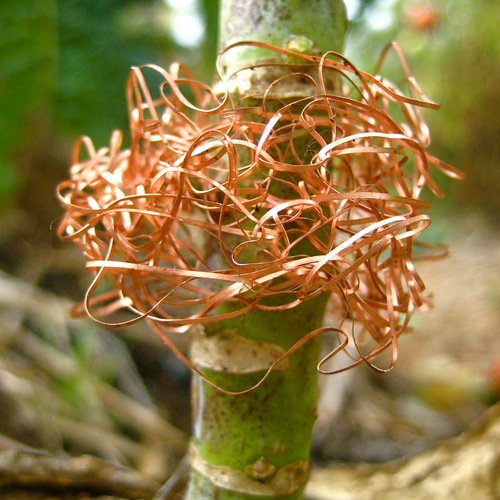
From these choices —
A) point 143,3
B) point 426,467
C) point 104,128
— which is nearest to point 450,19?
point 143,3

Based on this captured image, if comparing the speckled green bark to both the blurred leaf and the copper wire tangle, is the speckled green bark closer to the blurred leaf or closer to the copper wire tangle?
the copper wire tangle

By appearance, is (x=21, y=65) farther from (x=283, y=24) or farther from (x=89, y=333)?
(x=283, y=24)

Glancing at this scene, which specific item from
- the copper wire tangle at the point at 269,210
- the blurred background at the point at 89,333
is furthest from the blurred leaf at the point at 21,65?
the copper wire tangle at the point at 269,210

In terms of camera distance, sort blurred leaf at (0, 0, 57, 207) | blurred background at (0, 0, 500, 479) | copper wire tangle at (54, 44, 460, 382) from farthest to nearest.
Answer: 1. blurred leaf at (0, 0, 57, 207)
2. blurred background at (0, 0, 500, 479)
3. copper wire tangle at (54, 44, 460, 382)

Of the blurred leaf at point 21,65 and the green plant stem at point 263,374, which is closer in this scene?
the green plant stem at point 263,374

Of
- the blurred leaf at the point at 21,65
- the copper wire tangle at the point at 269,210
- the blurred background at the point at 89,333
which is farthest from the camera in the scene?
the blurred leaf at the point at 21,65

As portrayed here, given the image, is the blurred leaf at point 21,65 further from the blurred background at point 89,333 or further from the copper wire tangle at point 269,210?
the copper wire tangle at point 269,210

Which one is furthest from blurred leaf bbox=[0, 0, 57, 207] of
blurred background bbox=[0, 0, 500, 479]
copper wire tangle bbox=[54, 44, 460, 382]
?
copper wire tangle bbox=[54, 44, 460, 382]

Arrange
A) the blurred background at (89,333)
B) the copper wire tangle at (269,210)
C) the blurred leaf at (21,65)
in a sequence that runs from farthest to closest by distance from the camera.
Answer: the blurred leaf at (21,65) → the blurred background at (89,333) → the copper wire tangle at (269,210)
